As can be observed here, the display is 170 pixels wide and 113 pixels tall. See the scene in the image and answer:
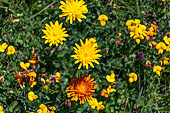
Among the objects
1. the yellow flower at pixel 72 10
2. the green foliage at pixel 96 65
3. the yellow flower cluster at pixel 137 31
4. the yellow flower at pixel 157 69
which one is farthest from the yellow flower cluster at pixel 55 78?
the yellow flower at pixel 157 69

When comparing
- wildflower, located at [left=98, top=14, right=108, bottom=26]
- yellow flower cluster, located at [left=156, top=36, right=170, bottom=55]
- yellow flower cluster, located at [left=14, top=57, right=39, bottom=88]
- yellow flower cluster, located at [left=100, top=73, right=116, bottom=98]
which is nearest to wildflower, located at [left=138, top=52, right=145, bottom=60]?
yellow flower cluster, located at [left=156, top=36, right=170, bottom=55]

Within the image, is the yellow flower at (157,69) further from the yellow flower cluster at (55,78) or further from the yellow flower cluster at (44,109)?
the yellow flower cluster at (44,109)

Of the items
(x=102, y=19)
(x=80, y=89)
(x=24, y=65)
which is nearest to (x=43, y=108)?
(x=80, y=89)

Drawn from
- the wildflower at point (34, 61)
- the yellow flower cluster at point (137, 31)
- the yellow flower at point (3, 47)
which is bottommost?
the wildflower at point (34, 61)

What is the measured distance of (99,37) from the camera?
431 cm

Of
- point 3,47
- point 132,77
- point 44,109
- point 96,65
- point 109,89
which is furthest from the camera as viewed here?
point 96,65

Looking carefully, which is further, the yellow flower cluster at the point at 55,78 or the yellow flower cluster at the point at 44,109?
the yellow flower cluster at the point at 55,78

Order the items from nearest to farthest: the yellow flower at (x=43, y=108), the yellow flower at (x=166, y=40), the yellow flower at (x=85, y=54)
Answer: the yellow flower at (x=85, y=54) < the yellow flower at (x=43, y=108) < the yellow flower at (x=166, y=40)

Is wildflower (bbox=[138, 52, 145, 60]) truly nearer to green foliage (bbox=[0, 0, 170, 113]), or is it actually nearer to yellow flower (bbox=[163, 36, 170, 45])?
green foliage (bbox=[0, 0, 170, 113])

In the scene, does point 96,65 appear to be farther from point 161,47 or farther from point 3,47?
point 3,47

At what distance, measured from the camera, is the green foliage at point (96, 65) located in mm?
4066

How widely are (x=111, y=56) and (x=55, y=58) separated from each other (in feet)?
3.15

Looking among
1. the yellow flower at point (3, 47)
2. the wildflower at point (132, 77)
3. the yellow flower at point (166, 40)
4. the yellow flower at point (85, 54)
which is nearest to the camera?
the yellow flower at point (85, 54)

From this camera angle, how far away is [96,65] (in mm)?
4258
